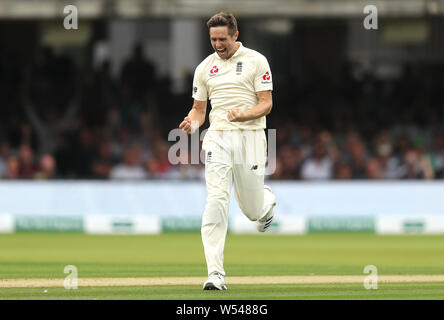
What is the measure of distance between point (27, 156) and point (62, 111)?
92.3 inches

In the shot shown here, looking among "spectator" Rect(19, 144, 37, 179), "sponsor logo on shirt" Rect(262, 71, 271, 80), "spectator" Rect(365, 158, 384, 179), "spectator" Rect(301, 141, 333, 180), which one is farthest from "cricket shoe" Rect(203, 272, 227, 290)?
"spectator" Rect(19, 144, 37, 179)

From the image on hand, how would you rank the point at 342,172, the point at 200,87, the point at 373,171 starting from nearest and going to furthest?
the point at 200,87
the point at 342,172
the point at 373,171

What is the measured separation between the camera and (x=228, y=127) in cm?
796

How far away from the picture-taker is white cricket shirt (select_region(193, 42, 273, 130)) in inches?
314

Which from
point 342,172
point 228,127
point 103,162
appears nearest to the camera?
point 228,127

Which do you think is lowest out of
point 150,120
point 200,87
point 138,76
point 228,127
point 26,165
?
point 26,165

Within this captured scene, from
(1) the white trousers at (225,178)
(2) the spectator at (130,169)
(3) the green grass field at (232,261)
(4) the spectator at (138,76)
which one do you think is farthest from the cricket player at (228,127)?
(4) the spectator at (138,76)

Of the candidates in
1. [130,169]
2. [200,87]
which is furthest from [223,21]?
[130,169]

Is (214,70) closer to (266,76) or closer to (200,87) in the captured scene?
(200,87)

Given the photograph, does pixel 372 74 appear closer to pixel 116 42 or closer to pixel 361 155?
pixel 361 155

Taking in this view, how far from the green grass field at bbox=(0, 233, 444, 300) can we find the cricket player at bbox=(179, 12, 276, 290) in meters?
0.50

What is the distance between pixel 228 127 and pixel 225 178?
410mm

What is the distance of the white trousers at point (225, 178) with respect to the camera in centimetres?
777
